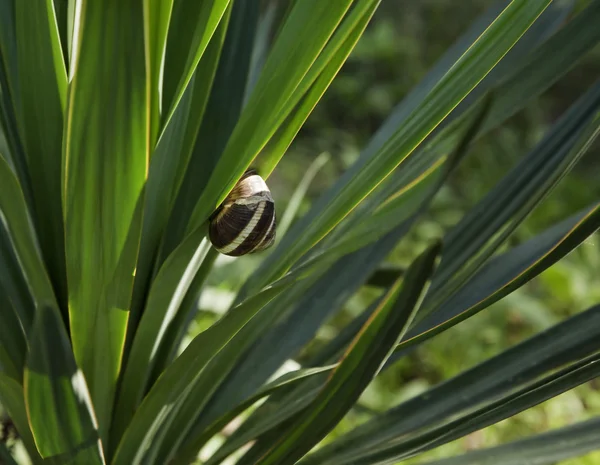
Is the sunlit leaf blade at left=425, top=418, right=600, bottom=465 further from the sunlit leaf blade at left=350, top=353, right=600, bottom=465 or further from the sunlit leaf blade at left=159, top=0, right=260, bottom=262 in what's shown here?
the sunlit leaf blade at left=159, top=0, right=260, bottom=262

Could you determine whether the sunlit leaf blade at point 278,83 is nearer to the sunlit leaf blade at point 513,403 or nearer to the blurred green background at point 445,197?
the sunlit leaf blade at point 513,403

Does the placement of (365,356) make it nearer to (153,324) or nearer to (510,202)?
(153,324)

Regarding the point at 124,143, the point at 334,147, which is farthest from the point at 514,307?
the point at 124,143

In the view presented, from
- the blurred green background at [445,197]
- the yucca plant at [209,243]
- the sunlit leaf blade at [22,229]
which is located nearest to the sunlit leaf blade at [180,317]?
the yucca plant at [209,243]

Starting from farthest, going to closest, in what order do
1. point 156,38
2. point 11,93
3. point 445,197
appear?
point 445,197 → point 11,93 → point 156,38

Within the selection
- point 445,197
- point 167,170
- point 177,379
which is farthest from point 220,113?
point 445,197

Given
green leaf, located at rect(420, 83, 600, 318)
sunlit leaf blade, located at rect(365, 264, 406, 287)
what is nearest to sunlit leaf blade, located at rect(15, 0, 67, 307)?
green leaf, located at rect(420, 83, 600, 318)
